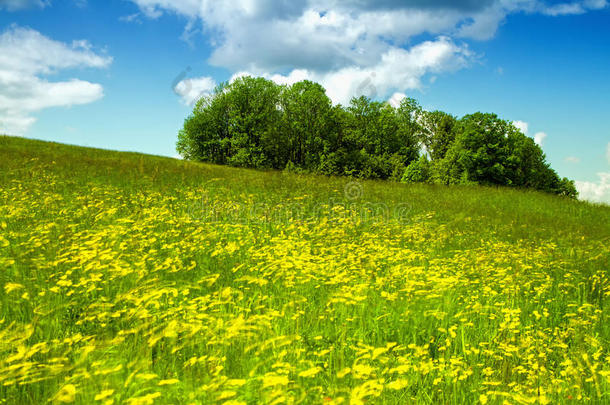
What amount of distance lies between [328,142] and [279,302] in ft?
130

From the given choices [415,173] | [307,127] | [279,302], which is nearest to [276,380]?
[279,302]

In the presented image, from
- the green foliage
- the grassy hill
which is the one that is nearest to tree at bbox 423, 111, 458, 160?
the green foliage

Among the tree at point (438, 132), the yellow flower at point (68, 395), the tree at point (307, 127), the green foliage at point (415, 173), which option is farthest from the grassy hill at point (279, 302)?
the tree at point (438, 132)

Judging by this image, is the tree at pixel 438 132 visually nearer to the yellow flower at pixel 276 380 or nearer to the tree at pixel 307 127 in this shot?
the tree at pixel 307 127

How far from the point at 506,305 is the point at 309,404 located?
3.50m

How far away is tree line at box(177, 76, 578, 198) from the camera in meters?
35.2

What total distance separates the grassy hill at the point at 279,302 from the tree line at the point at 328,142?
25.9 metres

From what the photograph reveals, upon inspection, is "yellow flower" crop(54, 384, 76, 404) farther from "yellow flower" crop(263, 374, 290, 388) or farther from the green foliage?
the green foliage

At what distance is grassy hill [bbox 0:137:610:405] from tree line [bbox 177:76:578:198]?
85.0 feet

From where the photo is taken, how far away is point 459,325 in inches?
159

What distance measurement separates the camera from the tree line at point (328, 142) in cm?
3522

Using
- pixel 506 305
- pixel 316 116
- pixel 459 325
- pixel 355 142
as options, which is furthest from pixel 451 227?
pixel 355 142

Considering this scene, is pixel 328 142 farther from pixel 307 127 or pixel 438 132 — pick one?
pixel 438 132

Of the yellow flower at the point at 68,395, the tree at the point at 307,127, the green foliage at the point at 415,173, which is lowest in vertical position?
the yellow flower at the point at 68,395
